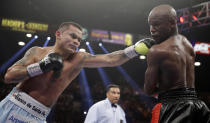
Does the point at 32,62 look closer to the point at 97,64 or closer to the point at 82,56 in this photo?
the point at 82,56

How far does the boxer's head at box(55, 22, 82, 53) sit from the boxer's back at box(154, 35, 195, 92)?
44.3 inches

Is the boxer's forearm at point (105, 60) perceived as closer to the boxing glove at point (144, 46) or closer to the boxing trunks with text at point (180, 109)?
the boxing glove at point (144, 46)

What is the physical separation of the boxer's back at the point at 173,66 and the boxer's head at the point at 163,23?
98 mm

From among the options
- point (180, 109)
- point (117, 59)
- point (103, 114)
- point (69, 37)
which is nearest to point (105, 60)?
point (117, 59)

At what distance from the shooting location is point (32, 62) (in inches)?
93.2

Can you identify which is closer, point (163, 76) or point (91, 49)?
point (163, 76)

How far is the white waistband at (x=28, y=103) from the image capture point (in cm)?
213

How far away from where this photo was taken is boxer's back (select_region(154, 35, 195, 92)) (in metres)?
1.66

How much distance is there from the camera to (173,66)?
5.43 ft

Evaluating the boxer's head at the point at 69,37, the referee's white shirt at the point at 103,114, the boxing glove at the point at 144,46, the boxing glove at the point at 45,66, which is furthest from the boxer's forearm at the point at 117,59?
the referee's white shirt at the point at 103,114

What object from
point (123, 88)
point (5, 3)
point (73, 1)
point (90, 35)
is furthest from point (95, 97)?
point (5, 3)

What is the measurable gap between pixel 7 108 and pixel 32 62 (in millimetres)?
540

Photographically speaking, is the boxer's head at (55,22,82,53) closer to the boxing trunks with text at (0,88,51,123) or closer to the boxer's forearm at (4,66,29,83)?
the boxer's forearm at (4,66,29,83)

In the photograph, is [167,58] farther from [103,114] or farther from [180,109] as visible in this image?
[103,114]
